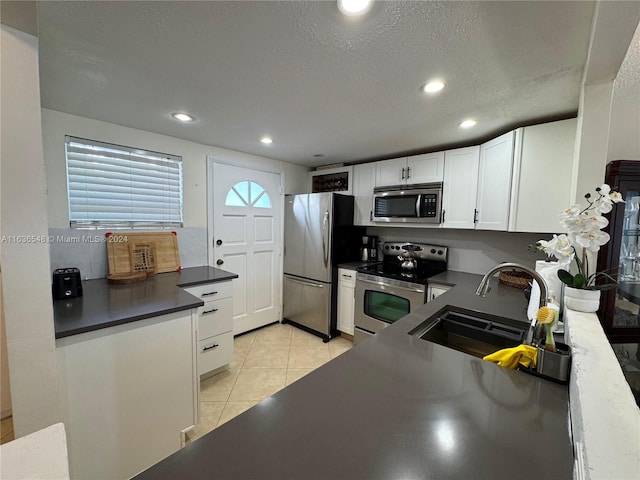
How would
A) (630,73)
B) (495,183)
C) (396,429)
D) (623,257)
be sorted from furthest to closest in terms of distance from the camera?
(495,183) < (623,257) < (630,73) < (396,429)

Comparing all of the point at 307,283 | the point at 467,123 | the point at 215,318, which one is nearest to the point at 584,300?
the point at 467,123

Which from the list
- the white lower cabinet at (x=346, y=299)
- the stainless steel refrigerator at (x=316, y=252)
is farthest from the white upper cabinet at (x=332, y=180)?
the white lower cabinet at (x=346, y=299)

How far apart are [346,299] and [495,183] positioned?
182 centimetres

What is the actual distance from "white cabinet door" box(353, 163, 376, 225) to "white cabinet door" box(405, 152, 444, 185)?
0.43 meters

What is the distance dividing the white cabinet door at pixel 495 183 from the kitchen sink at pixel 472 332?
38.9 inches

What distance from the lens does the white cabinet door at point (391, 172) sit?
2.83 metres

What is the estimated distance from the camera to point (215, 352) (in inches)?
90.4

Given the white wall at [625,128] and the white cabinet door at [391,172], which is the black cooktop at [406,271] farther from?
the white wall at [625,128]

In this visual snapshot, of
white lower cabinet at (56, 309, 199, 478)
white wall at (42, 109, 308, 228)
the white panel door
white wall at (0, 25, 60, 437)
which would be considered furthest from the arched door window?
white wall at (0, 25, 60, 437)

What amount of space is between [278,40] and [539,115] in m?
1.85

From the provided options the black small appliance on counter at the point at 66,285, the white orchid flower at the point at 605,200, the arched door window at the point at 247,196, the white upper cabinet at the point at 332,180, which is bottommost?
the black small appliance on counter at the point at 66,285

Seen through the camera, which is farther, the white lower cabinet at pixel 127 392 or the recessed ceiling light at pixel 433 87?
the recessed ceiling light at pixel 433 87

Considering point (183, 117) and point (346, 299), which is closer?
point (183, 117)

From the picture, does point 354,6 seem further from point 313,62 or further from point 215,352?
point 215,352
